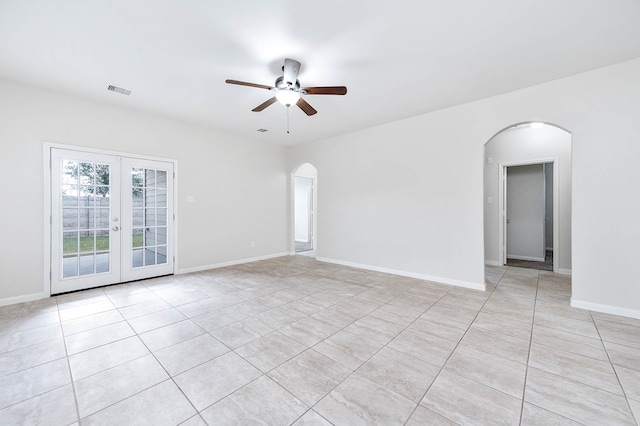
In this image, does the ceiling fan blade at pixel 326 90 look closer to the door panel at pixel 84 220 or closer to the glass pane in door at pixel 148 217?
the glass pane in door at pixel 148 217

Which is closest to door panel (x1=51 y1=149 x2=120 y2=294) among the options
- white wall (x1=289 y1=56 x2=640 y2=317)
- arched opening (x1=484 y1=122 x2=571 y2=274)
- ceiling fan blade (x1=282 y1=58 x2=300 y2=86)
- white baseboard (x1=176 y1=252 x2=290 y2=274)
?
white baseboard (x1=176 y1=252 x2=290 y2=274)

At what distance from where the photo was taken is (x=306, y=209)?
9.07 m

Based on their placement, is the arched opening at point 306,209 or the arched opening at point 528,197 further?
the arched opening at point 306,209

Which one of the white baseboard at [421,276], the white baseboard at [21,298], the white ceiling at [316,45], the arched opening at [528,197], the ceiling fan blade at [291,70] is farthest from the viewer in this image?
the arched opening at [528,197]

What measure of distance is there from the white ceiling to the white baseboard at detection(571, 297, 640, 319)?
9.31 ft

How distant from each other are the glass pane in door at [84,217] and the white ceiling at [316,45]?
3.82 ft

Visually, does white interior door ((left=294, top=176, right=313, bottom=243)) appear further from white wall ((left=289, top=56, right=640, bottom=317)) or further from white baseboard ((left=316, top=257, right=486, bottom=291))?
white baseboard ((left=316, top=257, right=486, bottom=291))

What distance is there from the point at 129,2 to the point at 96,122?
109 inches

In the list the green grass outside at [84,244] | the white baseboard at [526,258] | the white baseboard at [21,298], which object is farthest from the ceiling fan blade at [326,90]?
the white baseboard at [526,258]

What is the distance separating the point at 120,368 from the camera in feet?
6.67

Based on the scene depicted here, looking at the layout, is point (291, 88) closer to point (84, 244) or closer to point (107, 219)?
point (107, 219)

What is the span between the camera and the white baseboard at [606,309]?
114 inches

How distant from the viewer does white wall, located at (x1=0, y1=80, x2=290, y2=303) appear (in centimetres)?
339

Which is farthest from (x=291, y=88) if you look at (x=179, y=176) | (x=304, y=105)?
(x=179, y=176)
